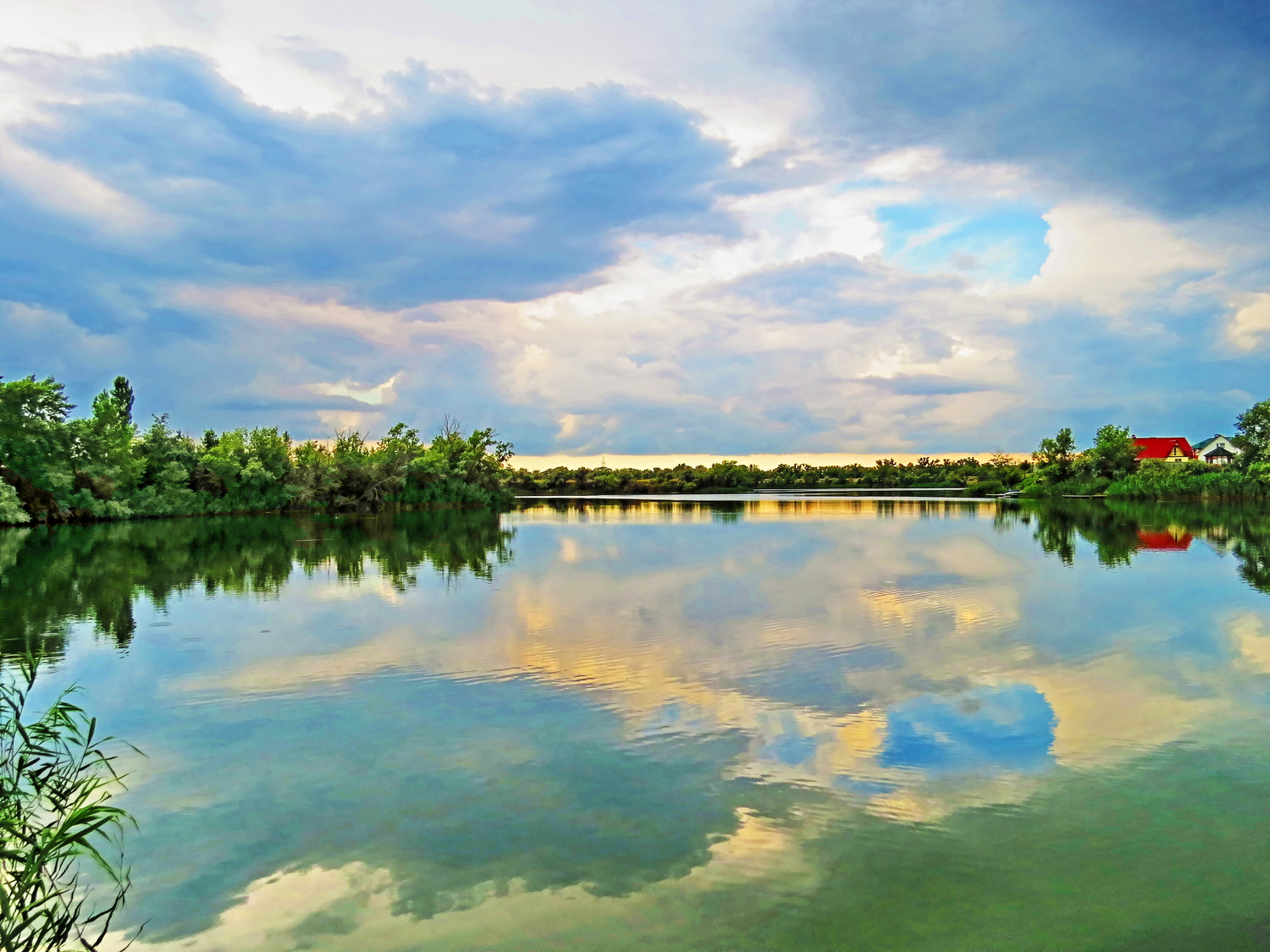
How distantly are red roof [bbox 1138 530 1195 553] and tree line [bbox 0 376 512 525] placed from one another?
40704 millimetres

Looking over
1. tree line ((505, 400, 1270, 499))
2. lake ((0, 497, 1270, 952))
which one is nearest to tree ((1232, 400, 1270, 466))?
tree line ((505, 400, 1270, 499))

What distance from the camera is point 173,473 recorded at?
4528 centimetres

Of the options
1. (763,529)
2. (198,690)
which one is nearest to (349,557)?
(198,690)

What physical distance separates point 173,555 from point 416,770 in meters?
21.5

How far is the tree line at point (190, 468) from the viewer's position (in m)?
34.4

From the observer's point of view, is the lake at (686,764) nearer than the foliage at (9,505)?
Yes

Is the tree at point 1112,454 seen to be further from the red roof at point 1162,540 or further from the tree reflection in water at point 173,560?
the tree reflection in water at point 173,560

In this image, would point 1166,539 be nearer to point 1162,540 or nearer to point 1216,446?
point 1162,540

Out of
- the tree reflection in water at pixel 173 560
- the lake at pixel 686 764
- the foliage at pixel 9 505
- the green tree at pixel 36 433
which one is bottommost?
the lake at pixel 686 764

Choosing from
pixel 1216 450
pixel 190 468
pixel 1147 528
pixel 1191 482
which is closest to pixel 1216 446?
pixel 1216 450

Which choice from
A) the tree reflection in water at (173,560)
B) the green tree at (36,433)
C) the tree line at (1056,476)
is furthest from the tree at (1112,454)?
the green tree at (36,433)

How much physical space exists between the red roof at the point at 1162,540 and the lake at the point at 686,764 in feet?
34.6

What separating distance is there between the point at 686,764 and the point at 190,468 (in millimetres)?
49334

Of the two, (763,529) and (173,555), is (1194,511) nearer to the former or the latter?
(763,529)
